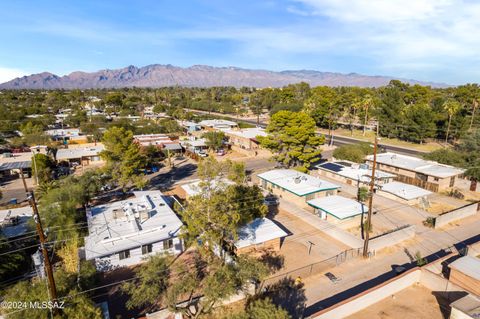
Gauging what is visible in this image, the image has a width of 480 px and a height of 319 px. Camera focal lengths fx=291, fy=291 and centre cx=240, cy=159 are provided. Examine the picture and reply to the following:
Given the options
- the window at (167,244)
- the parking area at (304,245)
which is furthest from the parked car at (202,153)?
the window at (167,244)

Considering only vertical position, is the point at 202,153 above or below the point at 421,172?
below

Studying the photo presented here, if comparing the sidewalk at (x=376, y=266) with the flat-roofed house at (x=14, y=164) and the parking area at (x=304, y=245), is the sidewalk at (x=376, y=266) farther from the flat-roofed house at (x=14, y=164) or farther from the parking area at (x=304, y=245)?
the flat-roofed house at (x=14, y=164)

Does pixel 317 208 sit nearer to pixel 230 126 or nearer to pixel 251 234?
pixel 251 234

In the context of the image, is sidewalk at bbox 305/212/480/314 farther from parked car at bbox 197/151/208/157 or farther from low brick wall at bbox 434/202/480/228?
parked car at bbox 197/151/208/157

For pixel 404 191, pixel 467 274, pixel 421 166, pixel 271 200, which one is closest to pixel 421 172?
pixel 421 166

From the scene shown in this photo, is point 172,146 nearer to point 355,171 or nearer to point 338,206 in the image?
point 355,171

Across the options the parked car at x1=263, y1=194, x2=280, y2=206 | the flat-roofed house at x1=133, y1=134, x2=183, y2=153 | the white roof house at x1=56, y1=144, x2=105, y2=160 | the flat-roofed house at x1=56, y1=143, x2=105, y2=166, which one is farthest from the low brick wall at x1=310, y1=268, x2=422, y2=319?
the flat-roofed house at x1=56, y1=143, x2=105, y2=166
